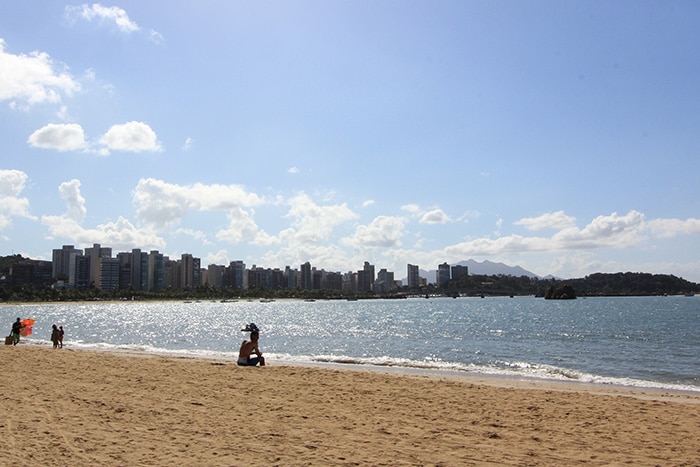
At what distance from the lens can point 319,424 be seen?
10094mm

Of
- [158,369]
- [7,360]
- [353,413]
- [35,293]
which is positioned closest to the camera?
[353,413]

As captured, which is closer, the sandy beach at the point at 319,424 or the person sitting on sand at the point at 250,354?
the sandy beach at the point at 319,424

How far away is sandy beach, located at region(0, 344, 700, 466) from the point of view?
797 cm

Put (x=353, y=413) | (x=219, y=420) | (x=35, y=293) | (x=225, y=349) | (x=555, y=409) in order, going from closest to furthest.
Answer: (x=219, y=420) < (x=353, y=413) < (x=555, y=409) < (x=225, y=349) < (x=35, y=293)

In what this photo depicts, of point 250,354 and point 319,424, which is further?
point 250,354

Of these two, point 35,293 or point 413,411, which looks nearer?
point 413,411

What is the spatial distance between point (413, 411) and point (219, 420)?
13.3ft

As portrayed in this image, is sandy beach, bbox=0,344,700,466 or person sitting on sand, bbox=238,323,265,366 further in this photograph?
person sitting on sand, bbox=238,323,265,366

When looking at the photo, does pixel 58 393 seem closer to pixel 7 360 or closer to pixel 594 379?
pixel 7 360

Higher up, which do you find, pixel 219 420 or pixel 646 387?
pixel 219 420

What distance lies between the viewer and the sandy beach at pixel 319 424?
7969mm

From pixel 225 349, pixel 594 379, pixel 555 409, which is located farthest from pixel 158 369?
pixel 225 349

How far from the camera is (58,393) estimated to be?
42.4 ft

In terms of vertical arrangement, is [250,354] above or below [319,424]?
below
